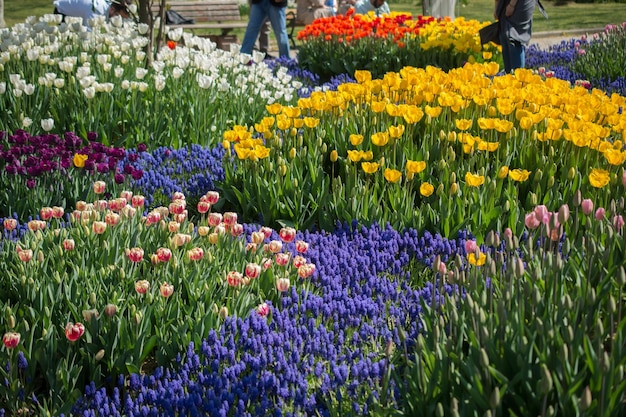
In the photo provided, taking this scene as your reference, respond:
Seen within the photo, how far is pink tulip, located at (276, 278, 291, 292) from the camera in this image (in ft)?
9.82

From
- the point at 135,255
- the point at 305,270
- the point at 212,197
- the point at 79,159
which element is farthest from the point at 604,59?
the point at 135,255

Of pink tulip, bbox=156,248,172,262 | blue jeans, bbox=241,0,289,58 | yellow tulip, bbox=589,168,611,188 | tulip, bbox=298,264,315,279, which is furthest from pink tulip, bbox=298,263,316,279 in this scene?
blue jeans, bbox=241,0,289,58

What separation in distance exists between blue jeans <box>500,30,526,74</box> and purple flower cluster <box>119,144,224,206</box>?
3.54m

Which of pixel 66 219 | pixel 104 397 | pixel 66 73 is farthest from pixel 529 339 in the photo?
pixel 66 73

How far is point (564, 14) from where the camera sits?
61.6ft

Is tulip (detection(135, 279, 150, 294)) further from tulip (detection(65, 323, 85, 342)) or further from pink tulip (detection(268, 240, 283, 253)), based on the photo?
pink tulip (detection(268, 240, 283, 253))

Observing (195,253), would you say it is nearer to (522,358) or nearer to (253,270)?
(253,270)

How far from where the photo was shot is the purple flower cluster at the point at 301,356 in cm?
252

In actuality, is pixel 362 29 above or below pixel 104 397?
above

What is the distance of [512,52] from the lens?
762 centimetres

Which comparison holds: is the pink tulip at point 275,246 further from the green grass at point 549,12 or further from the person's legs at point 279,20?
the green grass at point 549,12

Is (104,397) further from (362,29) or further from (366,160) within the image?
(362,29)

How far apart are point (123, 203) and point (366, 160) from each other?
1.38 m

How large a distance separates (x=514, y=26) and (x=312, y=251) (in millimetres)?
4862
